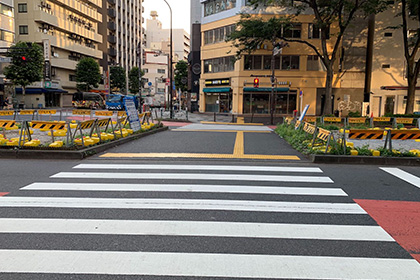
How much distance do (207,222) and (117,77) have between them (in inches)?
2959

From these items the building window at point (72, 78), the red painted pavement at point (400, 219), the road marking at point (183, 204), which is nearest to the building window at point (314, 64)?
the red painted pavement at point (400, 219)

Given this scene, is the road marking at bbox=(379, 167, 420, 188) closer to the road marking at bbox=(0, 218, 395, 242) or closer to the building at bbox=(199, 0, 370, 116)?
the road marking at bbox=(0, 218, 395, 242)

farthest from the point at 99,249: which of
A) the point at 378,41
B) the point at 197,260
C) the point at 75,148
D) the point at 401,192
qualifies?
the point at 378,41

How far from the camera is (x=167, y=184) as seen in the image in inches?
264

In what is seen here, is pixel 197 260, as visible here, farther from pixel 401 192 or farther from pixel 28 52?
pixel 28 52

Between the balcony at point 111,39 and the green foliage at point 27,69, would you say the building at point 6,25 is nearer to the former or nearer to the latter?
the green foliage at point 27,69

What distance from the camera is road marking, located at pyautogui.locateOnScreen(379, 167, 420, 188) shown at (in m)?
7.28

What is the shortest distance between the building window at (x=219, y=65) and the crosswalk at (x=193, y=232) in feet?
111

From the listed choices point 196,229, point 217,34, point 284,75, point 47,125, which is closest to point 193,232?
point 196,229

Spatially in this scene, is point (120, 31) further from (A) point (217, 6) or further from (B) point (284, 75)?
(B) point (284, 75)

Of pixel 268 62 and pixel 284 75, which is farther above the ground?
pixel 268 62

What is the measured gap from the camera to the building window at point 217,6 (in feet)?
127

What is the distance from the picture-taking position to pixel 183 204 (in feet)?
17.7

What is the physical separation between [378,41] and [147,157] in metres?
34.2
